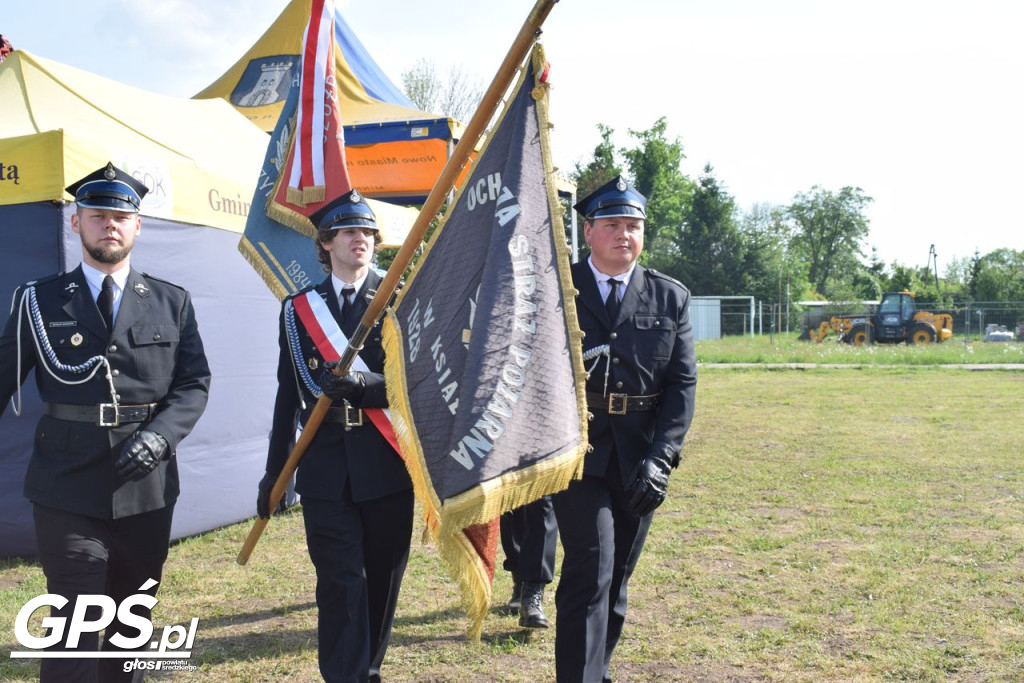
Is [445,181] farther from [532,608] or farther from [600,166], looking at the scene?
[600,166]

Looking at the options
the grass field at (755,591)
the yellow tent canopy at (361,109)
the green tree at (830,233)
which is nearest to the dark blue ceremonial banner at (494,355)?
the grass field at (755,591)

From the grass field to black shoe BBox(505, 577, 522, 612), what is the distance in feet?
0.31

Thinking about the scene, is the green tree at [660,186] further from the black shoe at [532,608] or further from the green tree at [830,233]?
the black shoe at [532,608]

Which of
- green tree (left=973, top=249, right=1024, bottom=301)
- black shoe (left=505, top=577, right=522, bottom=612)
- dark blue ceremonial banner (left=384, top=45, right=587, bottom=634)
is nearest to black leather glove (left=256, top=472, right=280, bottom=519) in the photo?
dark blue ceremonial banner (left=384, top=45, right=587, bottom=634)

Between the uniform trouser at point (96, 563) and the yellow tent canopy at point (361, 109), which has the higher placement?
the yellow tent canopy at point (361, 109)

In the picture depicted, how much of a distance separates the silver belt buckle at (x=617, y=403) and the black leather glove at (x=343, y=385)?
3.43 ft

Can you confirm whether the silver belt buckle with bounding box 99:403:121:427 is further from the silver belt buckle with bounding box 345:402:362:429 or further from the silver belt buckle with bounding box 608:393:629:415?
the silver belt buckle with bounding box 608:393:629:415

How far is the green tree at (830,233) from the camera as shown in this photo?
76.6 m

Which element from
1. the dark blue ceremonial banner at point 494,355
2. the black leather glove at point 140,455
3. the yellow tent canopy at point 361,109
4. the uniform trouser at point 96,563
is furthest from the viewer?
the yellow tent canopy at point 361,109

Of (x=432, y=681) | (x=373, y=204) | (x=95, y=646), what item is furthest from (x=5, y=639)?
(x=373, y=204)

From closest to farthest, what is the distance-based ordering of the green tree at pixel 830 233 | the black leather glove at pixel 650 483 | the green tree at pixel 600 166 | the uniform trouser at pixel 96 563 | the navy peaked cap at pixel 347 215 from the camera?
the uniform trouser at pixel 96 563 < the black leather glove at pixel 650 483 < the navy peaked cap at pixel 347 215 < the green tree at pixel 600 166 < the green tree at pixel 830 233

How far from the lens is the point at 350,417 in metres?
3.84

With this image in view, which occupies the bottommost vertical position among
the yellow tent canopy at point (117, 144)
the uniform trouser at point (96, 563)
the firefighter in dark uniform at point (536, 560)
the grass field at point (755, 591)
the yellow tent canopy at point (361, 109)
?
the grass field at point (755, 591)

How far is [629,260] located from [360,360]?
126 centimetres
